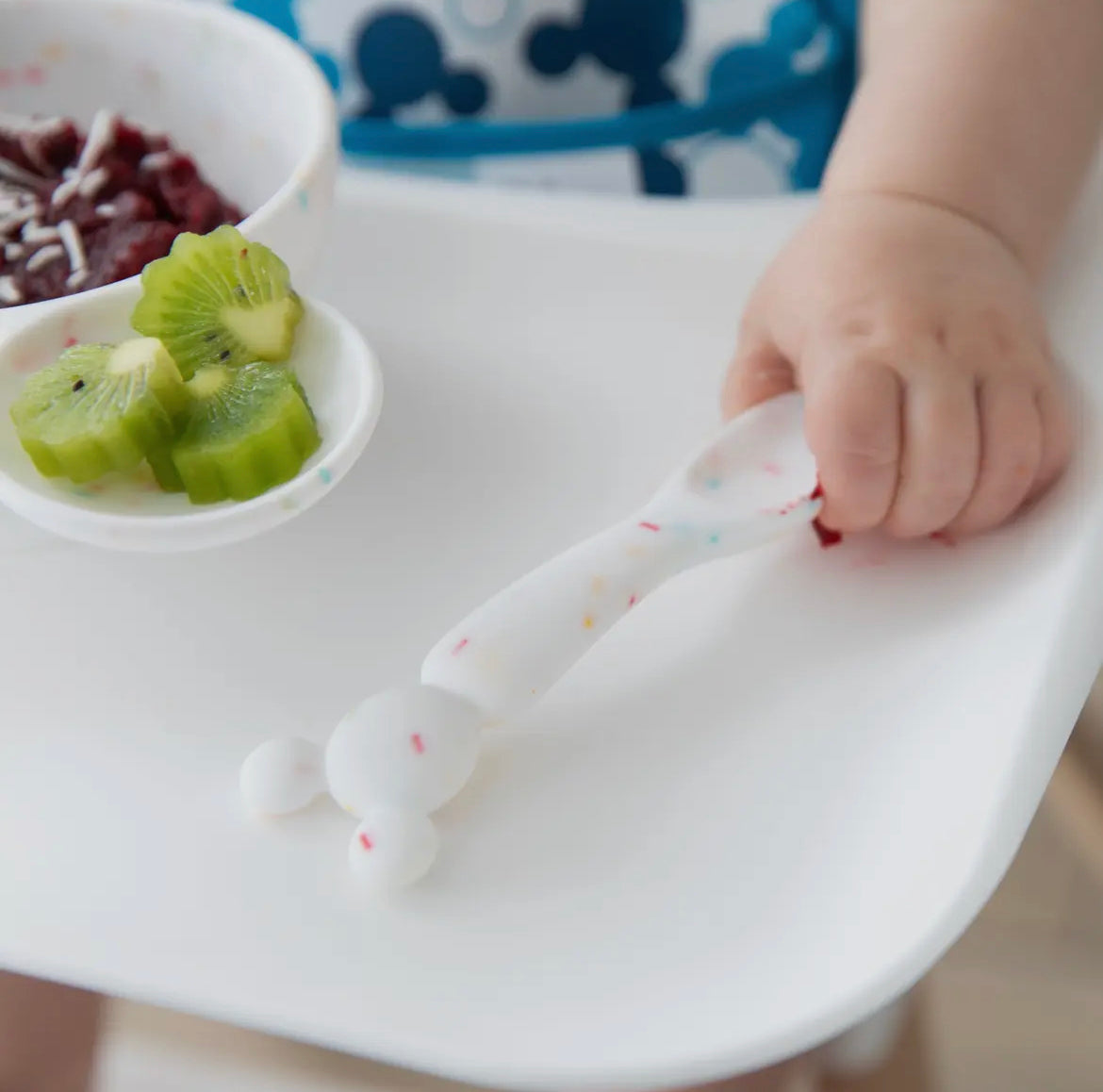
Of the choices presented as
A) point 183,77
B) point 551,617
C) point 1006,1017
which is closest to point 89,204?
point 183,77

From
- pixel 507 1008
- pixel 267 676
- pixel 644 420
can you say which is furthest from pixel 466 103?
pixel 507 1008

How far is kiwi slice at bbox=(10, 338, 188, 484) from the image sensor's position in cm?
42

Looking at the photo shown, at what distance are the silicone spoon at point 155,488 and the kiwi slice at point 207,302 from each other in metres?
0.02

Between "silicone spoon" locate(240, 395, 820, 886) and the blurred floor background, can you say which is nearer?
"silicone spoon" locate(240, 395, 820, 886)

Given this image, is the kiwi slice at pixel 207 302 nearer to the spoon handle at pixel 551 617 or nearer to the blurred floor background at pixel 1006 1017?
the spoon handle at pixel 551 617

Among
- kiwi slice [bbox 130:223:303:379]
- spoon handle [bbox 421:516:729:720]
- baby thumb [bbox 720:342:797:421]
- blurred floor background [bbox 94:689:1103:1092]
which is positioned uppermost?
kiwi slice [bbox 130:223:303:379]

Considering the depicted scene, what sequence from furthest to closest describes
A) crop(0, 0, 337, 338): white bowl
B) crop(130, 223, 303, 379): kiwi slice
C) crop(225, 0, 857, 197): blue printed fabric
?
crop(225, 0, 857, 197): blue printed fabric, crop(0, 0, 337, 338): white bowl, crop(130, 223, 303, 379): kiwi slice

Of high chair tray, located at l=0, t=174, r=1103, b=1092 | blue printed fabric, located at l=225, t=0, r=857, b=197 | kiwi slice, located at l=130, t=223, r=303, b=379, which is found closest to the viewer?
high chair tray, located at l=0, t=174, r=1103, b=1092

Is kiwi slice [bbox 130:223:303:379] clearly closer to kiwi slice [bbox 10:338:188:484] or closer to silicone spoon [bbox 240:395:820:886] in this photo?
kiwi slice [bbox 10:338:188:484]

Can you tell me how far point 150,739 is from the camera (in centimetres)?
42

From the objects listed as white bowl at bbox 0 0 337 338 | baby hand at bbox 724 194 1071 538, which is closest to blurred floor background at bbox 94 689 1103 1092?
baby hand at bbox 724 194 1071 538

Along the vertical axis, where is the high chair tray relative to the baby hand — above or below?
below

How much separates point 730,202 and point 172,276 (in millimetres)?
316

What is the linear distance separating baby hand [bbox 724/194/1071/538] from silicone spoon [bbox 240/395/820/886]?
30 millimetres
